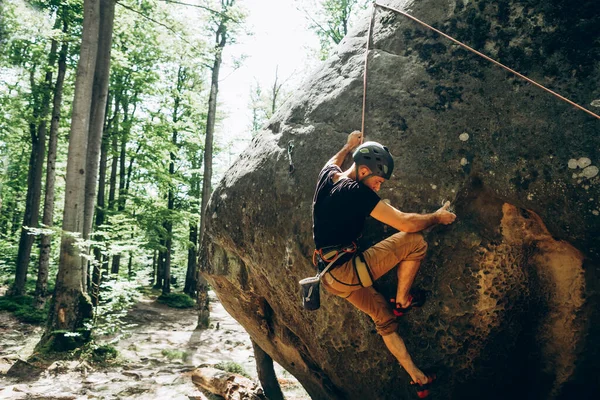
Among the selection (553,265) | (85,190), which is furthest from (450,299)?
(85,190)

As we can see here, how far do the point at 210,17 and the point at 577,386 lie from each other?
615 inches

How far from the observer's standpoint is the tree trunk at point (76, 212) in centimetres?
878

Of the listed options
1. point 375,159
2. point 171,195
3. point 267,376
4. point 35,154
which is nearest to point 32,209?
point 35,154

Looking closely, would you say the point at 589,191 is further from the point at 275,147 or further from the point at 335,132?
A: the point at 275,147

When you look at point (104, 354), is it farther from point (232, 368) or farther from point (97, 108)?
point (97, 108)

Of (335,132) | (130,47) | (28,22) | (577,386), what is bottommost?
(577,386)

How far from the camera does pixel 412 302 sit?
13.4ft

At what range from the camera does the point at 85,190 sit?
1009 centimetres

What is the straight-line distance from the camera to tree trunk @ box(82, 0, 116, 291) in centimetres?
1004

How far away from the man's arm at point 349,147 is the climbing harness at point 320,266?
0.98 meters

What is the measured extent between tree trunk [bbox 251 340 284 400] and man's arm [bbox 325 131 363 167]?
3.88 meters

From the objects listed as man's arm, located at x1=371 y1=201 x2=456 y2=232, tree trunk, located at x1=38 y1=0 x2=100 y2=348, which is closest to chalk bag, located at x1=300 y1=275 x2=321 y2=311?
man's arm, located at x1=371 y1=201 x2=456 y2=232

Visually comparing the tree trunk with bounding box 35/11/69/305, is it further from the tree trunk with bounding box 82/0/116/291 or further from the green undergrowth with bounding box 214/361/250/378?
the green undergrowth with bounding box 214/361/250/378

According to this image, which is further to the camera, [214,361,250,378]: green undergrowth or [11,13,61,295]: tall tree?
[11,13,61,295]: tall tree
